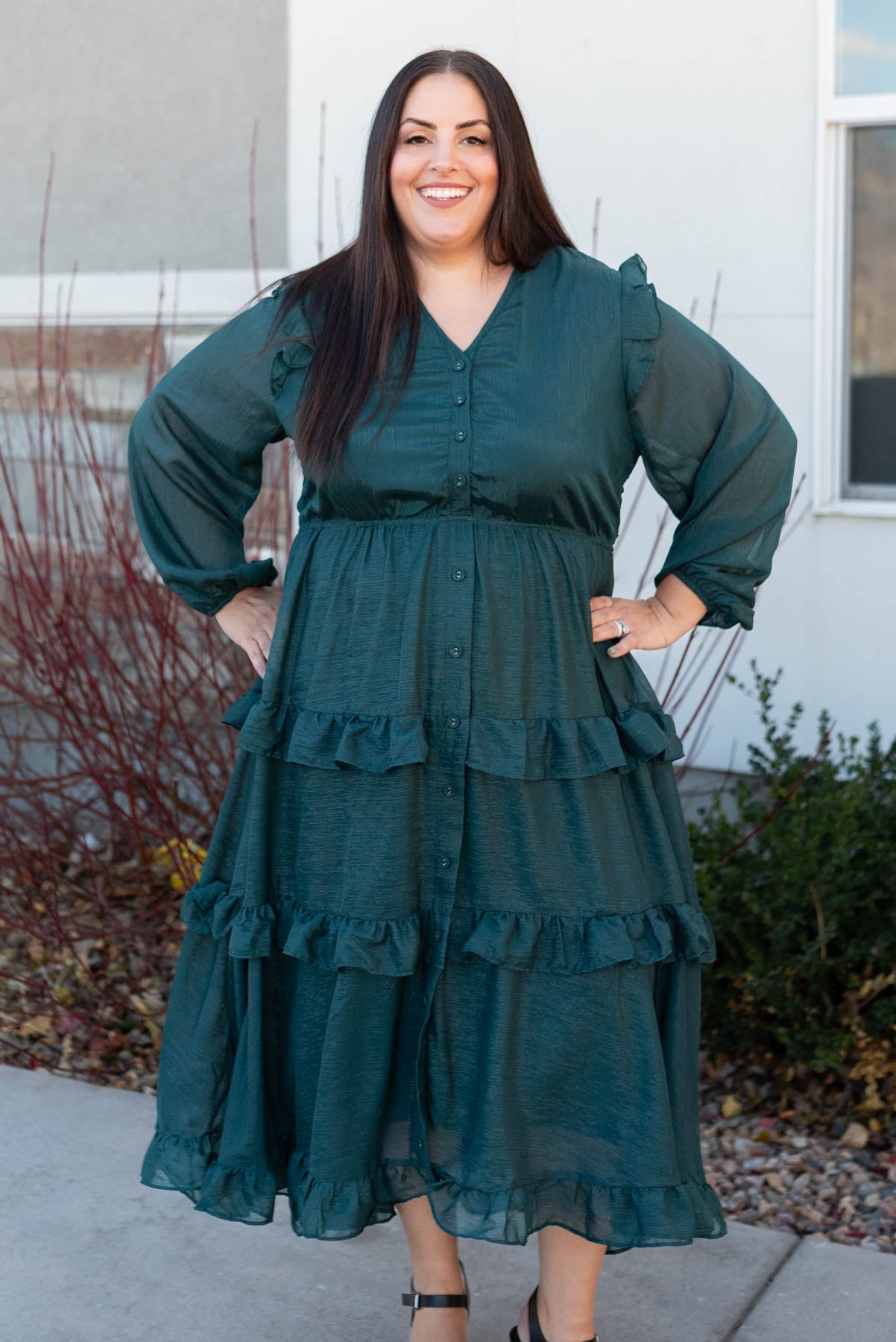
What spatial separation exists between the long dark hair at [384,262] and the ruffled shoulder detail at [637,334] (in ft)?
0.56

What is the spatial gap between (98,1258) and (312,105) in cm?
364

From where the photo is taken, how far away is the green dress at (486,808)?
215 centimetres

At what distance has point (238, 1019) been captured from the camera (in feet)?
7.70

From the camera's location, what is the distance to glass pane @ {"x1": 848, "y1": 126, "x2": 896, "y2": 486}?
4.24 metres

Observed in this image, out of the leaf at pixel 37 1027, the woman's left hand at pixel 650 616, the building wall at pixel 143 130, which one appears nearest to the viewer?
the woman's left hand at pixel 650 616

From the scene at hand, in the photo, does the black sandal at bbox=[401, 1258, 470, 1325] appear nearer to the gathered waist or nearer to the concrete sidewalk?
the concrete sidewalk

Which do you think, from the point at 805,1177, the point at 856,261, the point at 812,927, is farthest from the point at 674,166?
the point at 805,1177

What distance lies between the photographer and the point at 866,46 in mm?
4180

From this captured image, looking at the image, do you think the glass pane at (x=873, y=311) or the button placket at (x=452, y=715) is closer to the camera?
the button placket at (x=452, y=715)

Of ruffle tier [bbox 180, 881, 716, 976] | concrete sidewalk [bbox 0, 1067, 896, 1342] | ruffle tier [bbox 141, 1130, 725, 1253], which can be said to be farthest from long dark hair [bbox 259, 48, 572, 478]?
concrete sidewalk [bbox 0, 1067, 896, 1342]

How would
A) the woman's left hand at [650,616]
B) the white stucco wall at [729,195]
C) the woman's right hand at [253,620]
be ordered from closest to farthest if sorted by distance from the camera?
the woman's left hand at [650,616], the woman's right hand at [253,620], the white stucco wall at [729,195]

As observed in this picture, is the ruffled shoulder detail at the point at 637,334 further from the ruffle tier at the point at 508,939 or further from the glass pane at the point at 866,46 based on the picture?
→ the glass pane at the point at 866,46

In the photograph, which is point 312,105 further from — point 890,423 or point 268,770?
point 268,770

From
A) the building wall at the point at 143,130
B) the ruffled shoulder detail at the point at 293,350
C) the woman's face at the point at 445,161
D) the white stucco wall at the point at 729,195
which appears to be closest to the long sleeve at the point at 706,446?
the woman's face at the point at 445,161
